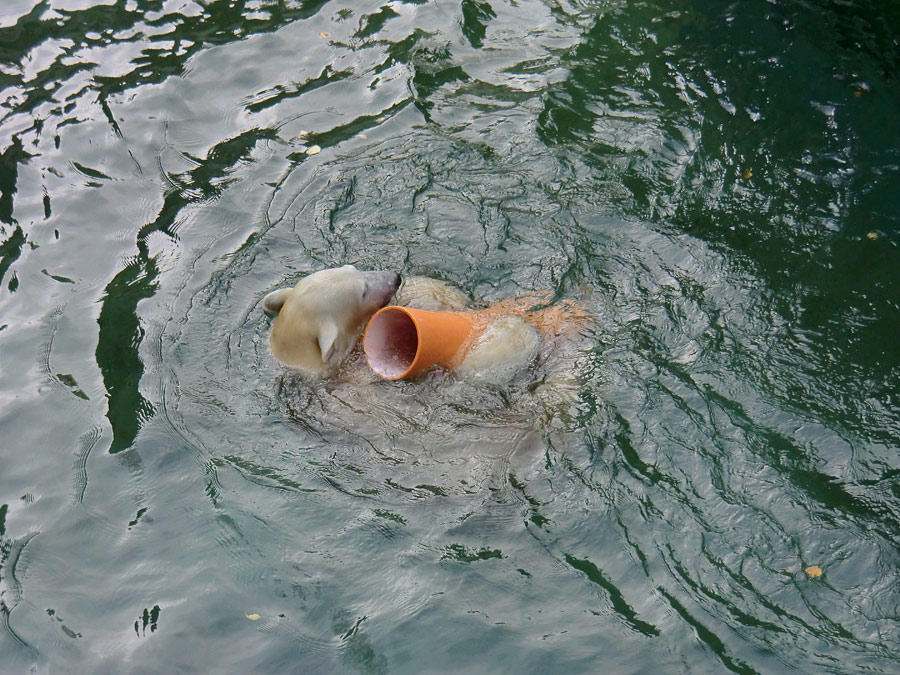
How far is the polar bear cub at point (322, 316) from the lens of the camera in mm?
5777

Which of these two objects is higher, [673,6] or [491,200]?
[673,6]

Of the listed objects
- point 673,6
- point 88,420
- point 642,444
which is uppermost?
point 673,6

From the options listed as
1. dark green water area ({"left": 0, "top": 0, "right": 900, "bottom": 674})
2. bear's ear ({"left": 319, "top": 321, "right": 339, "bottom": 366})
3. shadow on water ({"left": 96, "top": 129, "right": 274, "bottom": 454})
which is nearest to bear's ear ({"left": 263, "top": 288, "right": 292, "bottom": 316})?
dark green water area ({"left": 0, "top": 0, "right": 900, "bottom": 674})

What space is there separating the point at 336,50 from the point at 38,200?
3616 millimetres

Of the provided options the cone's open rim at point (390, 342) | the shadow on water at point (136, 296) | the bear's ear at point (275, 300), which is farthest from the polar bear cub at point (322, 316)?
the shadow on water at point (136, 296)

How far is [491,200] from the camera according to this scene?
745cm

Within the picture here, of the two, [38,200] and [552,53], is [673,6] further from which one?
[38,200]

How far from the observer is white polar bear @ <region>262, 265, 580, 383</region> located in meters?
5.79

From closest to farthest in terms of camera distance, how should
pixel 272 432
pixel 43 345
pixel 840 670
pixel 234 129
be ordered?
pixel 840 670 < pixel 272 432 < pixel 43 345 < pixel 234 129

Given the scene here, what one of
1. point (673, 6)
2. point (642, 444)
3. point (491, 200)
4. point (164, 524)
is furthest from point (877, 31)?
point (164, 524)

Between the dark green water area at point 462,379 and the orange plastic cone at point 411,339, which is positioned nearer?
the dark green water area at point 462,379

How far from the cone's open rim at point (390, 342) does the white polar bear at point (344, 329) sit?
5.6 inches

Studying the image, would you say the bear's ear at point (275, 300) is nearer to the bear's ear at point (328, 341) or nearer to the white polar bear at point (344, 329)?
the white polar bear at point (344, 329)

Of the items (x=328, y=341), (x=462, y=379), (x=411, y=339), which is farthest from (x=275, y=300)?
(x=462, y=379)
